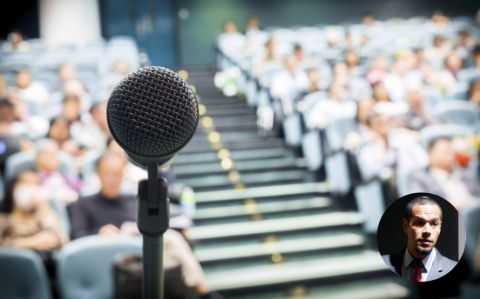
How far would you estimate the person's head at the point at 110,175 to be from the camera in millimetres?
2477

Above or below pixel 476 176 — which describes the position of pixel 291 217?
below

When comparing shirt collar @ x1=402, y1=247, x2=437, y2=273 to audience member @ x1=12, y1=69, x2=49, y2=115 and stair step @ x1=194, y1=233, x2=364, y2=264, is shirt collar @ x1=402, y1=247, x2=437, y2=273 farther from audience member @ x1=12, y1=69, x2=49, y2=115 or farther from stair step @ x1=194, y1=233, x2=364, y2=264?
audience member @ x1=12, y1=69, x2=49, y2=115

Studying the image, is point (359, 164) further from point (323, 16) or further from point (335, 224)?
point (323, 16)

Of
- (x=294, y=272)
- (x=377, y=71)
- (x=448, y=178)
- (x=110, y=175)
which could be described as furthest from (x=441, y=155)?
(x=377, y=71)

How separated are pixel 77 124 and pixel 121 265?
8.00 feet

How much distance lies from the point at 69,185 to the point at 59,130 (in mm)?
617

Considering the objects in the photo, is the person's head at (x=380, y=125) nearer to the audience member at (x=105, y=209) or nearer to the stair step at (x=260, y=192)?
the stair step at (x=260, y=192)

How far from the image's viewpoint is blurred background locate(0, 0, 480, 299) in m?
2.10

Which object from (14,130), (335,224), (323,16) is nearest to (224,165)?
(335,224)

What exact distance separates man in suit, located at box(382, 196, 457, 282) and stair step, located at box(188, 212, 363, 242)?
303 cm

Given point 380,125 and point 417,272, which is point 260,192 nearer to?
point 380,125

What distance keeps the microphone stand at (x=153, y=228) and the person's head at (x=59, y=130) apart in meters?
3.14

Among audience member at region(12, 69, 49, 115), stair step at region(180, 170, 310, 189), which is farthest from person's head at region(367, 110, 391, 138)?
audience member at region(12, 69, 49, 115)

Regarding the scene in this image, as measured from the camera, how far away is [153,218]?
1.87ft
